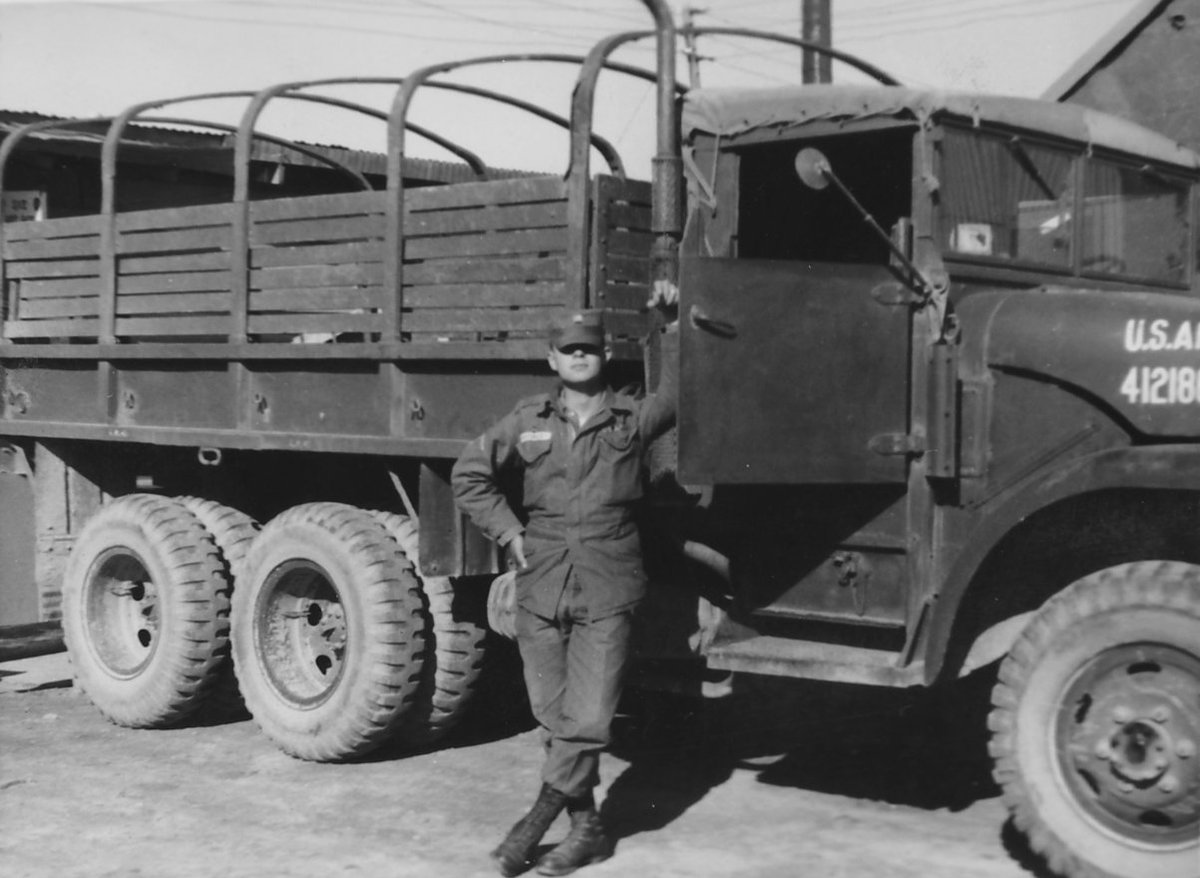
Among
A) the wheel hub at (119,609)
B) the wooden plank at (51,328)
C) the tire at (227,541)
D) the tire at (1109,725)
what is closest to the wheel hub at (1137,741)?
the tire at (1109,725)

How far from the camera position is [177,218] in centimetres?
675

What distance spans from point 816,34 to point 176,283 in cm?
989

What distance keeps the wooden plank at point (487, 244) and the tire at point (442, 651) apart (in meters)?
1.06

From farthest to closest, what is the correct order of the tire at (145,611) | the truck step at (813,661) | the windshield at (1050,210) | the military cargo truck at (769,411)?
1. the tire at (145,611)
2. the windshield at (1050,210)
3. the truck step at (813,661)
4. the military cargo truck at (769,411)

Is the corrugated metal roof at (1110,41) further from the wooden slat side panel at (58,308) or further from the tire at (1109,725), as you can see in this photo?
the tire at (1109,725)

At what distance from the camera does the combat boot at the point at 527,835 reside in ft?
15.5

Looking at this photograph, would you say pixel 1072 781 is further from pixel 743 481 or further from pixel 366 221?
pixel 366 221

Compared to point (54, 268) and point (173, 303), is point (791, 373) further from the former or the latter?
point (54, 268)

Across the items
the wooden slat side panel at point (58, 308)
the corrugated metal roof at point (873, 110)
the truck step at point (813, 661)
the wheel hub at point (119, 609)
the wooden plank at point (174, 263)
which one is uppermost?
the corrugated metal roof at point (873, 110)

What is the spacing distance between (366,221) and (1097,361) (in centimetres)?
273

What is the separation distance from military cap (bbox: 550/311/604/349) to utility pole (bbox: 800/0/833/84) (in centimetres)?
873

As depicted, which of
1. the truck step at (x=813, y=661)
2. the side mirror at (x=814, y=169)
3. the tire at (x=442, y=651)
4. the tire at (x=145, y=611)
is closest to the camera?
the side mirror at (x=814, y=169)

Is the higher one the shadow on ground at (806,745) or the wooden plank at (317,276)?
the wooden plank at (317,276)

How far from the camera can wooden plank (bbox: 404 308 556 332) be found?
540 centimetres
